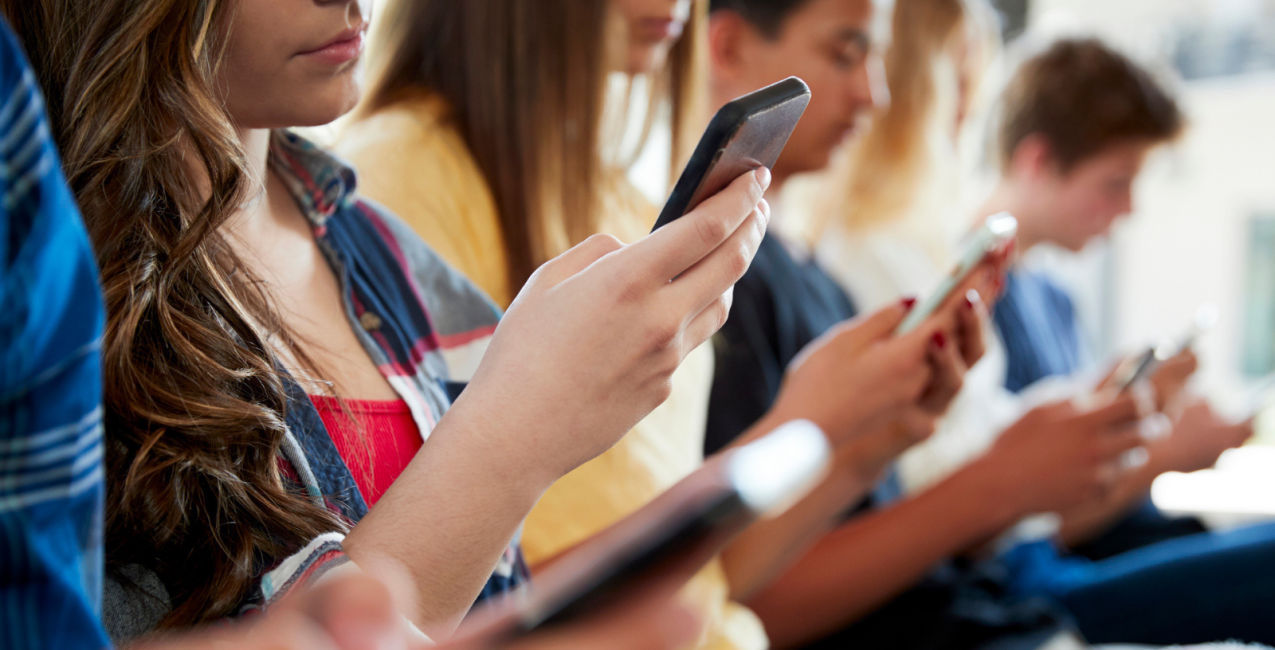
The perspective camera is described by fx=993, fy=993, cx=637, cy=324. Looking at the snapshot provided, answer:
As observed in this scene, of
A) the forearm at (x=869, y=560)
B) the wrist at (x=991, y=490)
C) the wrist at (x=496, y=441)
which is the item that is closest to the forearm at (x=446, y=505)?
the wrist at (x=496, y=441)

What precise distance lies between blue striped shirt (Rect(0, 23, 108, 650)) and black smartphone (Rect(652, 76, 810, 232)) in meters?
0.26

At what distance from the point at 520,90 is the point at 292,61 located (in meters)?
0.37

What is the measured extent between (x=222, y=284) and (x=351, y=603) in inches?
11.8

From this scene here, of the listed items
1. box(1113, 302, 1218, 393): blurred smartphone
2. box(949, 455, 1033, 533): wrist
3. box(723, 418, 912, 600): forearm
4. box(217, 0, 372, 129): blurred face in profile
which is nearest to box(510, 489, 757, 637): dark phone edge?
box(217, 0, 372, 129): blurred face in profile

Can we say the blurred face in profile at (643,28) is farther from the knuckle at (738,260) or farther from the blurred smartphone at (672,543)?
the blurred smartphone at (672,543)

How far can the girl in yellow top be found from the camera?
83cm

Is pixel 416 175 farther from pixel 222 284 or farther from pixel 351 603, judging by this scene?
pixel 351 603

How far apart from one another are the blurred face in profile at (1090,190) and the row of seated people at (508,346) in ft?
0.09

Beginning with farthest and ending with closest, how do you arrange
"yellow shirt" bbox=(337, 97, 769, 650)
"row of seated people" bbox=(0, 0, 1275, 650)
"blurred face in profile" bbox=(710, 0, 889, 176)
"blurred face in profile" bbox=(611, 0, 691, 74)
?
"blurred face in profile" bbox=(710, 0, 889, 176) → "blurred face in profile" bbox=(611, 0, 691, 74) → "yellow shirt" bbox=(337, 97, 769, 650) → "row of seated people" bbox=(0, 0, 1275, 650)

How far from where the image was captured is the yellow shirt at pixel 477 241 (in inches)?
32.5

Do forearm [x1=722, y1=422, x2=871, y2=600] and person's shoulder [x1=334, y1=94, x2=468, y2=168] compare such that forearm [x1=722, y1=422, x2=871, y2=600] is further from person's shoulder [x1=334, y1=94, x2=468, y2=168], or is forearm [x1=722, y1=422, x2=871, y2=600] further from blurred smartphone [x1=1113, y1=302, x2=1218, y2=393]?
blurred smartphone [x1=1113, y1=302, x2=1218, y2=393]

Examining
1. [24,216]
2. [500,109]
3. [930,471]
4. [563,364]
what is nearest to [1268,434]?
[930,471]

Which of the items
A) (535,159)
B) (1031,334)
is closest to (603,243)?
(535,159)

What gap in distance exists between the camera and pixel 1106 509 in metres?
1.73
